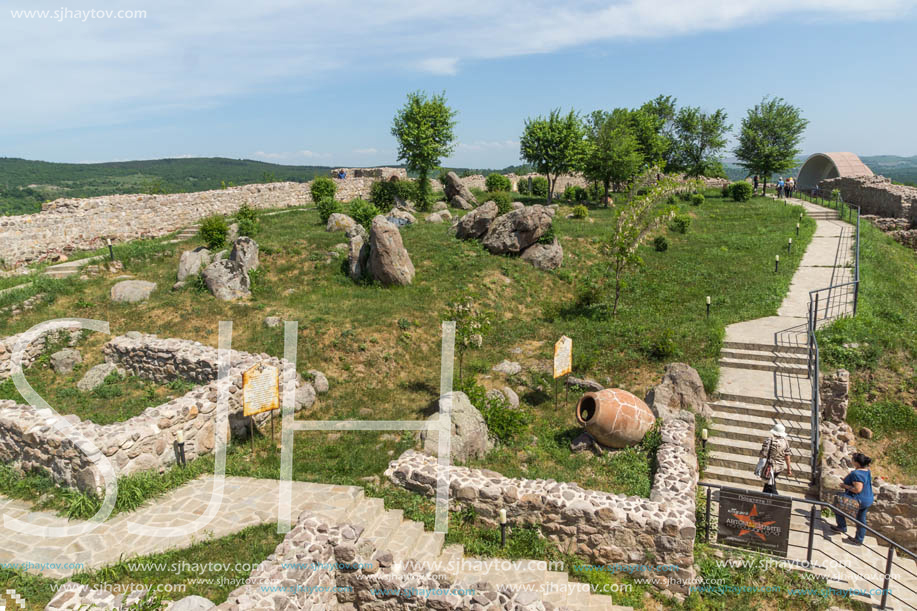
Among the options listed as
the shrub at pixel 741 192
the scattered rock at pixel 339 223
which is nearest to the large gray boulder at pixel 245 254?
the scattered rock at pixel 339 223

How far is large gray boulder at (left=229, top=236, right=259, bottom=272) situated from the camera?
20156 mm

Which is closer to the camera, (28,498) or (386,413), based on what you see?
(28,498)

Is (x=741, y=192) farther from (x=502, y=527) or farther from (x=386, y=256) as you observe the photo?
(x=502, y=527)

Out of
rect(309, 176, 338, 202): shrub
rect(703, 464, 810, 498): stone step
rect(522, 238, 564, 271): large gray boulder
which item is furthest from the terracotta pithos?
rect(309, 176, 338, 202): shrub

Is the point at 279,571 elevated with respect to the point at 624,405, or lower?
lower

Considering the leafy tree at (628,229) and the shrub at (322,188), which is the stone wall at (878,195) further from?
the shrub at (322,188)

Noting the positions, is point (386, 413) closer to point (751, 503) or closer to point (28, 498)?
point (28, 498)

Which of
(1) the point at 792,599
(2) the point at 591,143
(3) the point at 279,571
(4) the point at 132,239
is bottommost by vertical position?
(1) the point at 792,599

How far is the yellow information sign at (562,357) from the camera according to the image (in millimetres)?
14203

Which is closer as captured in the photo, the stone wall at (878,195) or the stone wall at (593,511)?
the stone wall at (593,511)

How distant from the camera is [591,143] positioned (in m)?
38.3

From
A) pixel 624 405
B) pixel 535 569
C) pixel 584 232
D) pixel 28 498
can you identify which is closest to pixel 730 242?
pixel 584 232

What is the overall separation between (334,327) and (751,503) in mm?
12953

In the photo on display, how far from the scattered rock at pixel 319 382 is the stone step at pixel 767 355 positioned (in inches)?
491
